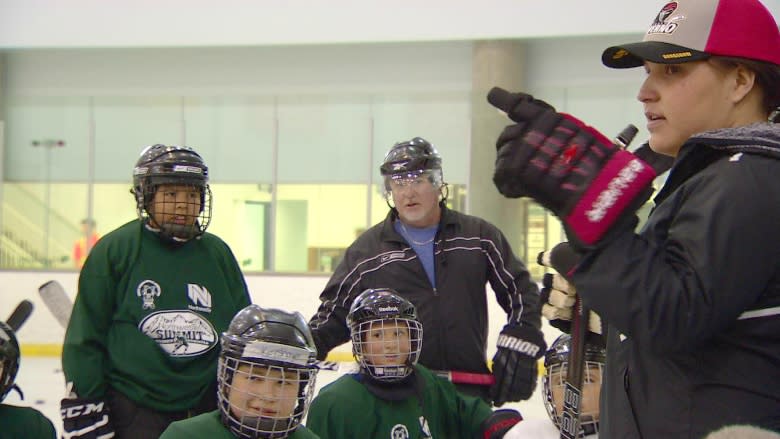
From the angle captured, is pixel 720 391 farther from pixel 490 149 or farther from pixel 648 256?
pixel 490 149

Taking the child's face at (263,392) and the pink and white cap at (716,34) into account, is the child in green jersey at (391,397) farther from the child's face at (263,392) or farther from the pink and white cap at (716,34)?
the pink and white cap at (716,34)

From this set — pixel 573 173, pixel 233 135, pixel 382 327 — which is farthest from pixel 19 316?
pixel 233 135

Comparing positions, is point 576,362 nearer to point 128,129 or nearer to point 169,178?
point 169,178

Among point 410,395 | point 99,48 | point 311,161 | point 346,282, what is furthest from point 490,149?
point 410,395

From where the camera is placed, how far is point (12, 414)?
101 inches

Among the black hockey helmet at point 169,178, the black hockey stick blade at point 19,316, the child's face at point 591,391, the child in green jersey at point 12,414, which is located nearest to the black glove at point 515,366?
the child's face at point 591,391

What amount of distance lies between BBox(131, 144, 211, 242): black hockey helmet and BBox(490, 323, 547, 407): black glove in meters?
1.22

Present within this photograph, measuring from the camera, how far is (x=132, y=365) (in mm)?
2736

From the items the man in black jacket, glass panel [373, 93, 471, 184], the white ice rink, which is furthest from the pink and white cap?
glass panel [373, 93, 471, 184]

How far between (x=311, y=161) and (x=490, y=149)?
1.86 metres

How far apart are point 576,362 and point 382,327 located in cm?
144

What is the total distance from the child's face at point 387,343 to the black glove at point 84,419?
808mm

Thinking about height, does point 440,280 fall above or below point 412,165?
below

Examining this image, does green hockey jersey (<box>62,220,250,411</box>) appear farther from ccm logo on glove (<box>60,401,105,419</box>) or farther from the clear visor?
the clear visor
